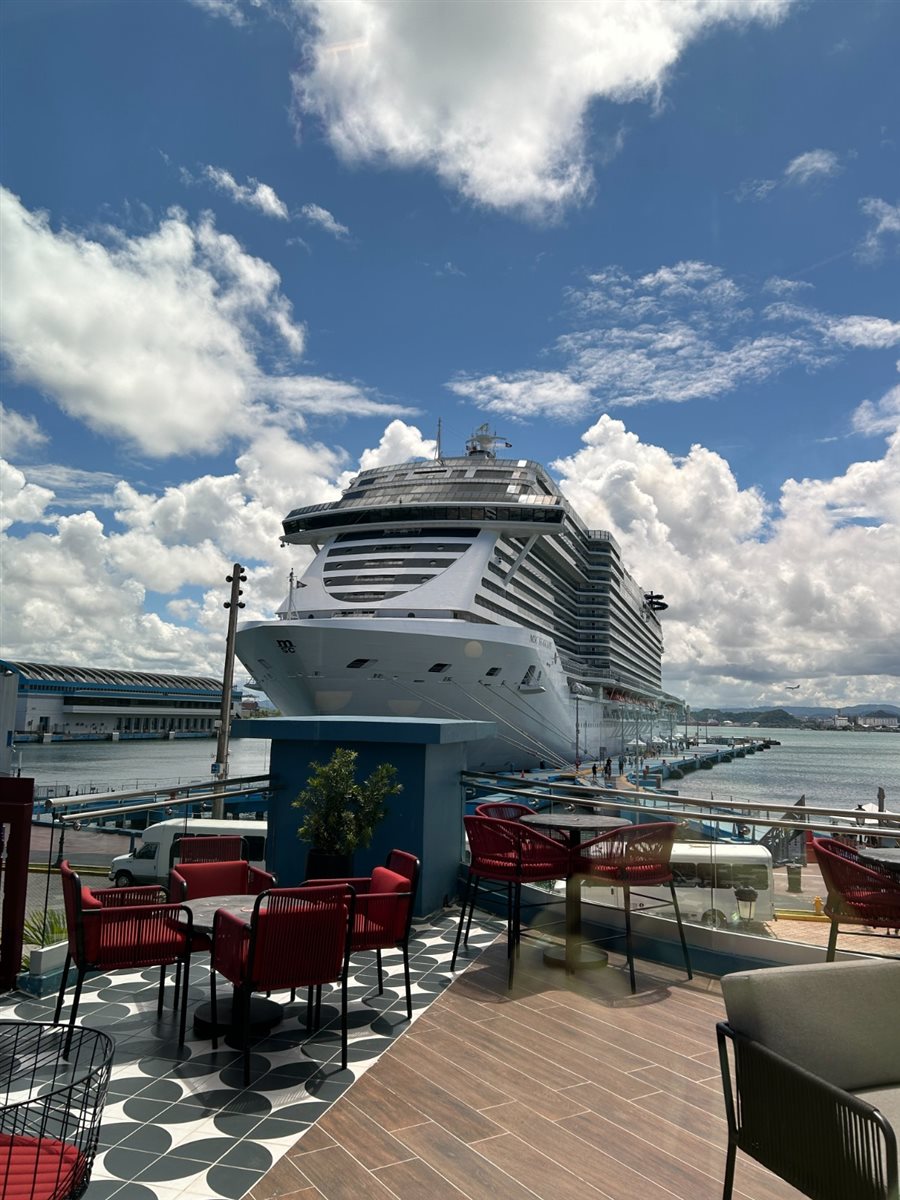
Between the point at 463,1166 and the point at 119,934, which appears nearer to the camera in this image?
the point at 463,1166

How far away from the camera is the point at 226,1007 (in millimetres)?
4082

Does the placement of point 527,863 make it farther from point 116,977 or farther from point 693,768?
point 693,768

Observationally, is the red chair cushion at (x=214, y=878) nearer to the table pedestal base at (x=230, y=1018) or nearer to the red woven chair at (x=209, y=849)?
the red woven chair at (x=209, y=849)

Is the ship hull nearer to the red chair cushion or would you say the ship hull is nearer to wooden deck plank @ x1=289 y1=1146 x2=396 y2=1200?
the red chair cushion

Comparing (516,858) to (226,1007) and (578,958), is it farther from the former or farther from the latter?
(226,1007)

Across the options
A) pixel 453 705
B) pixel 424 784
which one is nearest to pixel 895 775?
pixel 453 705

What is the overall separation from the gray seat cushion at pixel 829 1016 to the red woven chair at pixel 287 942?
6.16 ft

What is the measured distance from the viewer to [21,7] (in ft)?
22.4

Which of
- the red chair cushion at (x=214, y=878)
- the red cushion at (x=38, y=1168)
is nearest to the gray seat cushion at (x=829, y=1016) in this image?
the red cushion at (x=38, y=1168)

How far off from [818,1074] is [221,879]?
3372 mm

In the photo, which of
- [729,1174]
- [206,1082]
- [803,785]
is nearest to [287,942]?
[206,1082]

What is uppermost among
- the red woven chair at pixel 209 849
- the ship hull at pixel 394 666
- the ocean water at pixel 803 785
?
the ship hull at pixel 394 666

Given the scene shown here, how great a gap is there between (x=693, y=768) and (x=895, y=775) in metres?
17.4

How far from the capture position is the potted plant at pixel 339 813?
558cm
